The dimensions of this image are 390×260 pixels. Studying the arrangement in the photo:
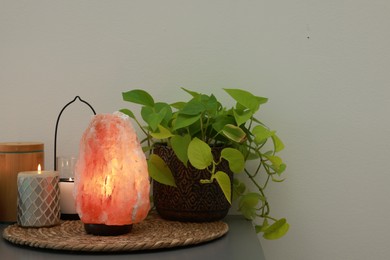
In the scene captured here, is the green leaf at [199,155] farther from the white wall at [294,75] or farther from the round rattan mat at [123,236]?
the white wall at [294,75]

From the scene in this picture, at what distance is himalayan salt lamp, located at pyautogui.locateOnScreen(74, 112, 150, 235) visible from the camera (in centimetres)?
93

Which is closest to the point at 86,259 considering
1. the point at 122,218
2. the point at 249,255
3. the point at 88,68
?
the point at 122,218

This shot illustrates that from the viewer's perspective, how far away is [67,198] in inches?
43.0

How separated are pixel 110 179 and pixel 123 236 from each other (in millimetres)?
94

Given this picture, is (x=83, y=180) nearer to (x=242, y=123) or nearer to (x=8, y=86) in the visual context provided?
(x=242, y=123)

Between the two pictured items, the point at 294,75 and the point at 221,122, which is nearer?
the point at 221,122

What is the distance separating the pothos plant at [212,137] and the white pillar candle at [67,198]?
0.53 feet

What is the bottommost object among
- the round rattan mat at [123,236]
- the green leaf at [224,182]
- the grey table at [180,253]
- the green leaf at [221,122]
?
the grey table at [180,253]

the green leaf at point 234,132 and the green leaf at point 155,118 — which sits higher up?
the green leaf at point 155,118

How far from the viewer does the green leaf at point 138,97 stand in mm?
1087

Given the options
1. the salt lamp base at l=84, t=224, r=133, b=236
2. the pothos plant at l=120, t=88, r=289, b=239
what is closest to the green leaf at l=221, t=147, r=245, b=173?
the pothos plant at l=120, t=88, r=289, b=239

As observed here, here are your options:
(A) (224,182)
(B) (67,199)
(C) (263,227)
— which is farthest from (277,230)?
(B) (67,199)

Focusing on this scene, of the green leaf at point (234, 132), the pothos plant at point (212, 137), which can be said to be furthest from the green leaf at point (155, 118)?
the green leaf at point (234, 132)

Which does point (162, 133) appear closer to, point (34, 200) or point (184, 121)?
point (184, 121)
